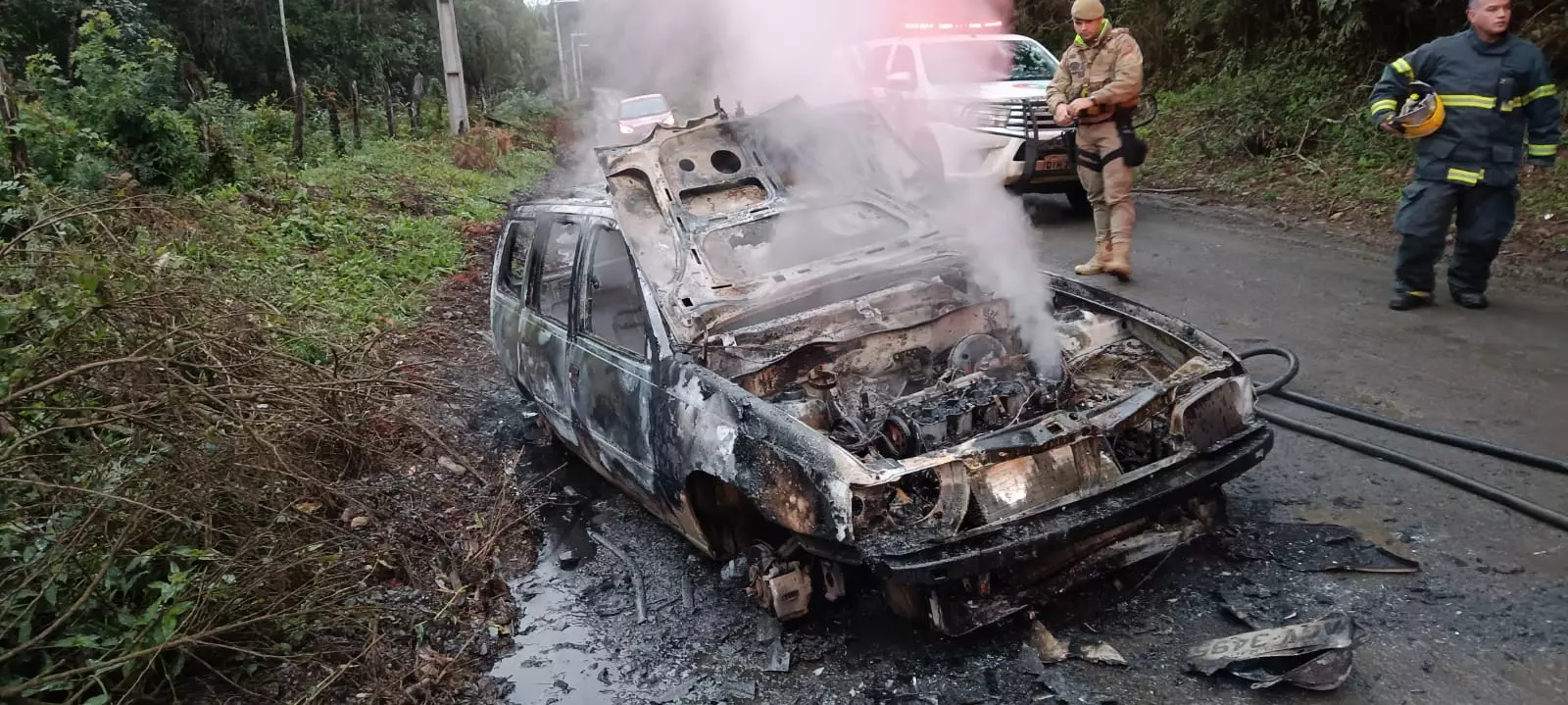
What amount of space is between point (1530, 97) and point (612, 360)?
5.39 meters

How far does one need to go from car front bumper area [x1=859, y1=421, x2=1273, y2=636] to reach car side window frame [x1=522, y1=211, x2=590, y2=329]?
90.3 inches

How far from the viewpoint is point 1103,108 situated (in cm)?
696

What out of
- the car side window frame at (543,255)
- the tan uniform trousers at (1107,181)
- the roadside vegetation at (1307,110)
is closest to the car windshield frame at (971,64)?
the roadside vegetation at (1307,110)

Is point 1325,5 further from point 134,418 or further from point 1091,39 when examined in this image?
point 134,418

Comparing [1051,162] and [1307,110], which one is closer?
[1051,162]

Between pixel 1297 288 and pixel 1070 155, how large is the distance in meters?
2.86

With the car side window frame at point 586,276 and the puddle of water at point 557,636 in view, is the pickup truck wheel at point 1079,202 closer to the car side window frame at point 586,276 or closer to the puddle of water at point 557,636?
the car side window frame at point 586,276

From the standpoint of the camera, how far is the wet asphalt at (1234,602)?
9.90 feet

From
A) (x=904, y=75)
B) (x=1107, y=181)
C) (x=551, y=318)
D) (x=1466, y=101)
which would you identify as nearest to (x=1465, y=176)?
(x=1466, y=101)

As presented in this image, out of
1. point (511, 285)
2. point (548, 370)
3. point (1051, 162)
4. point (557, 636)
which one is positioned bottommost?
point (557, 636)

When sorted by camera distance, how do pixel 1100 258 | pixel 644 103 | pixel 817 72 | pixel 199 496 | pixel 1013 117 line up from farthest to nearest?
pixel 644 103, pixel 817 72, pixel 1013 117, pixel 1100 258, pixel 199 496

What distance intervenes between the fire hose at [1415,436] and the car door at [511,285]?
3915mm

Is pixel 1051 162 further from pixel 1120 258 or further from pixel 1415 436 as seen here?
pixel 1415 436

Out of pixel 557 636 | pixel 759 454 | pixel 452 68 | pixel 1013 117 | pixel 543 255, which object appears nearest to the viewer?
pixel 759 454
